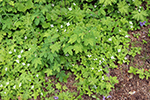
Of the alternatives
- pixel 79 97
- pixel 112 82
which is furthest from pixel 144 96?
pixel 79 97

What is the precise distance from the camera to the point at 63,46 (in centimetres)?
288

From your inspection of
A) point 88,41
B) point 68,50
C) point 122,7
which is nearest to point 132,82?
point 88,41

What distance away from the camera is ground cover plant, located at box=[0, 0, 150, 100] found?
2.97 metres

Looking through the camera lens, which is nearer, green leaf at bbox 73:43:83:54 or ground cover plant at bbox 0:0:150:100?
green leaf at bbox 73:43:83:54

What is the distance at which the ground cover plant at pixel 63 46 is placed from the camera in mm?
2969

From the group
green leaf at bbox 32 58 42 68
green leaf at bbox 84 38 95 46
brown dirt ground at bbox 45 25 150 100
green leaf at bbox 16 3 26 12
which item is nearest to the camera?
green leaf at bbox 84 38 95 46

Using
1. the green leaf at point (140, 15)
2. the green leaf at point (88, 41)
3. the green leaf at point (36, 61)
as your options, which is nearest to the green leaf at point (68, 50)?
the green leaf at point (88, 41)

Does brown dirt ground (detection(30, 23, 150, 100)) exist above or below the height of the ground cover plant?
below

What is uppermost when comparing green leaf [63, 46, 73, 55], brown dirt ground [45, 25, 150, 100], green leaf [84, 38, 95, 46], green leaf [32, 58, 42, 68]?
green leaf [84, 38, 95, 46]

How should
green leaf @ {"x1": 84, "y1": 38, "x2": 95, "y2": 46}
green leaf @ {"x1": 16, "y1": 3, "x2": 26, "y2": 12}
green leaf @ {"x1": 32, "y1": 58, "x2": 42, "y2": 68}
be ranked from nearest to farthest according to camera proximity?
1. green leaf @ {"x1": 84, "y1": 38, "x2": 95, "y2": 46}
2. green leaf @ {"x1": 32, "y1": 58, "x2": 42, "y2": 68}
3. green leaf @ {"x1": 16, "y1": 3, "x2": 26, "y2": 12}

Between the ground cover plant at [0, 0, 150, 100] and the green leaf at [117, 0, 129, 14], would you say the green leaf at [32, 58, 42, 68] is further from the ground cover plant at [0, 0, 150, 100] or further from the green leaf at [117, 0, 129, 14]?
the green leaf at [117, 0, 129, 14]

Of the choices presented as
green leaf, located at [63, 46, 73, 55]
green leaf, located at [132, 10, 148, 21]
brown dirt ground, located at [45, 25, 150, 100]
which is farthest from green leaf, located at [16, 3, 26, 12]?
green leaf, located at [132, 10, 148, 21]

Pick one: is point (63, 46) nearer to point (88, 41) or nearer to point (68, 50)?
point (68, 50)

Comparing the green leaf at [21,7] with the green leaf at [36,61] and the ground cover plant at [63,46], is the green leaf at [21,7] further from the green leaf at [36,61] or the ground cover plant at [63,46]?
the green leaf at [36,61]
